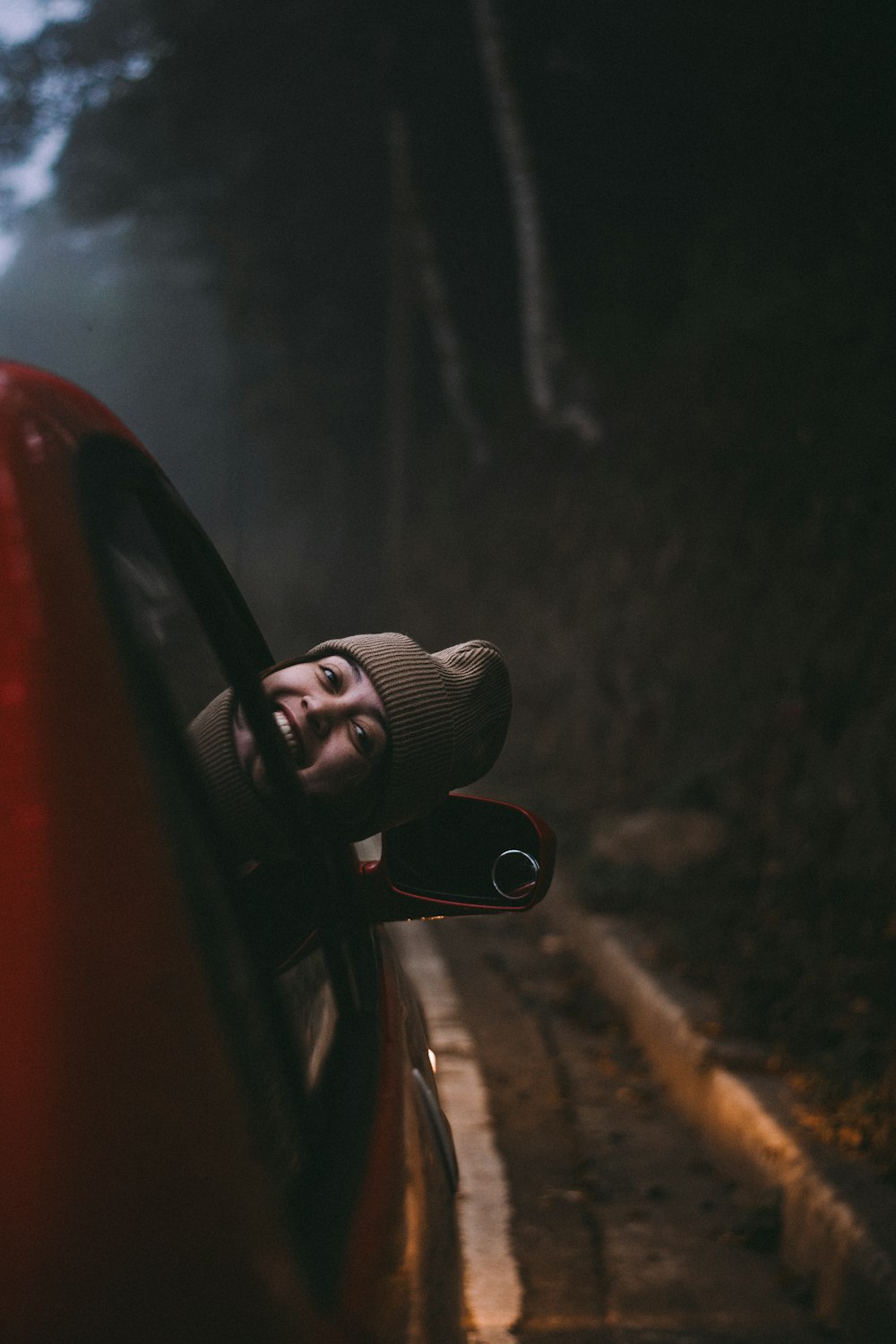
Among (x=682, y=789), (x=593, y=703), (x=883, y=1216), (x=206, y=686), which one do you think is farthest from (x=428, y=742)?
(x=593, y=703)

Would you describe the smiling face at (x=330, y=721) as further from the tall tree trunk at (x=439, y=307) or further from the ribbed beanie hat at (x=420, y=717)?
the tall tree trunk at (x=439, y=307)

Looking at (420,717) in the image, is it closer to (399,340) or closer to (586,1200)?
(586,1200)

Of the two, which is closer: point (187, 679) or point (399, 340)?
point (187, 679)

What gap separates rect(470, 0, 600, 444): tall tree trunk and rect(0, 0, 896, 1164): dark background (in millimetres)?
357

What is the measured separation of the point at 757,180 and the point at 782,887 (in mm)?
10057

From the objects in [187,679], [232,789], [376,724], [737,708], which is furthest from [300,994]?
[737,708]

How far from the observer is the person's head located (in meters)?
1.75

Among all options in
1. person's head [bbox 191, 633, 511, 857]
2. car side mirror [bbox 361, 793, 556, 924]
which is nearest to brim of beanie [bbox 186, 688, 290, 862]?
person's head [bbox 191, 633, 511, 857]

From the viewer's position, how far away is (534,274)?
17.5 metres

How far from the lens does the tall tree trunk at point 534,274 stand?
16844 millimetres

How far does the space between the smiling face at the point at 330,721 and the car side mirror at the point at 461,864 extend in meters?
0.29

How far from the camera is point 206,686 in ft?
6.47

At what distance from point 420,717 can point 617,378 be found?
16673 millimetres

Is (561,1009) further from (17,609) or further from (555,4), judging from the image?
(555,4)
